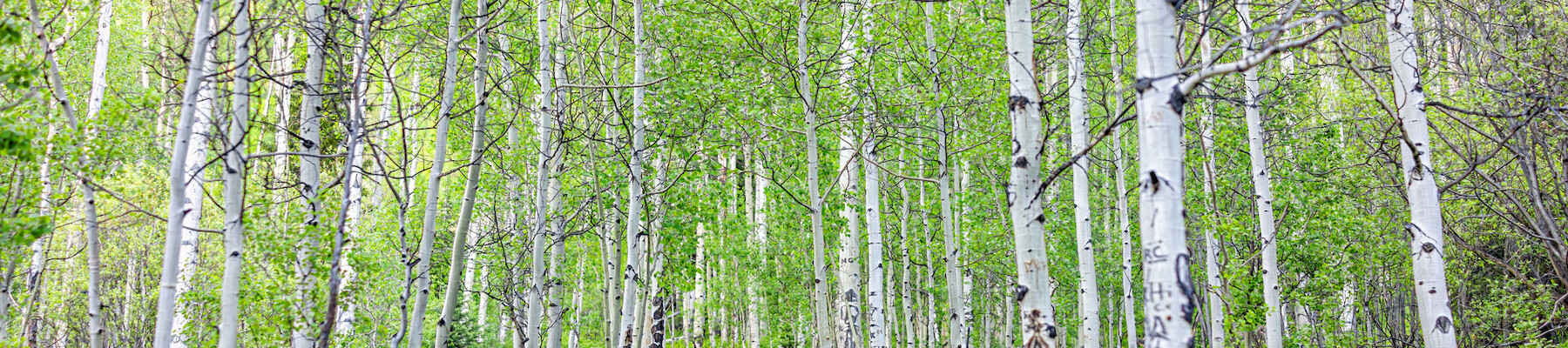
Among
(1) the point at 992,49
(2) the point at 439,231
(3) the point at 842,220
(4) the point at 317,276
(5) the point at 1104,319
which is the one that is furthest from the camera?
(5) the point at 1104,319

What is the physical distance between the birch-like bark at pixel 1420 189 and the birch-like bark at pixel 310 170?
6.48 meters

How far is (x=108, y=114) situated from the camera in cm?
544

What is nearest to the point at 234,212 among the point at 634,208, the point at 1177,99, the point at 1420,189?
→ the point at 634,208

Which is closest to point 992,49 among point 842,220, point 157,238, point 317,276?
point 842,220

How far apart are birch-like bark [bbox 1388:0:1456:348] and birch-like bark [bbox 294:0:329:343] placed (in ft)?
21.3

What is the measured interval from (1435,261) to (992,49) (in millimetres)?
3419

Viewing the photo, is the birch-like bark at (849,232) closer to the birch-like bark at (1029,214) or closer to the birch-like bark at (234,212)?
the birch-like bark at (1029,214)

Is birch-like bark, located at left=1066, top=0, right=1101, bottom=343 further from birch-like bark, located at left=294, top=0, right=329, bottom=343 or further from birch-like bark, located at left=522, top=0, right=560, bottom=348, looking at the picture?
birch-like bark, located at left=294, top=0, right=329, bottom=343

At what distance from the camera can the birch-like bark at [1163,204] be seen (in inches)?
132

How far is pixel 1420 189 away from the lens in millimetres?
5445

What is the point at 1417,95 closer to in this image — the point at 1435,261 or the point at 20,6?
the point at 1435,261

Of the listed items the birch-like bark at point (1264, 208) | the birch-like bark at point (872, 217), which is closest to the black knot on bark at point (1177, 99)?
the birch-like bark at point (872, 217)

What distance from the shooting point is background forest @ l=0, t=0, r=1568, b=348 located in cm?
492

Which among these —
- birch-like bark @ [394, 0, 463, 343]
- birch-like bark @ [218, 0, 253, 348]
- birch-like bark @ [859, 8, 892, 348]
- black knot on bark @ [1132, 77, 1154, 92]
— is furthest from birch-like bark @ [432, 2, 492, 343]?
black knot on bark @ [1132, 77, 1154, 92]
